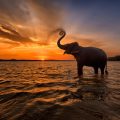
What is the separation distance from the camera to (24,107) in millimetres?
4949

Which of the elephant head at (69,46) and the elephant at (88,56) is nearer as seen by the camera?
the elephant at (88,56)

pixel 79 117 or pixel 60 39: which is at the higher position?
pixel 60 39

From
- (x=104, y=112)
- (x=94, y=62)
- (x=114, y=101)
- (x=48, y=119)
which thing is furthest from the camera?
(x=94, y=62)

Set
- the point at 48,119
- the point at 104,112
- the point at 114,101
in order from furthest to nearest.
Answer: the point at 114,101 < the point at 104,112 < the point at 48,119

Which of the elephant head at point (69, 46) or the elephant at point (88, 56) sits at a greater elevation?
the elephant head at point (69, 46)

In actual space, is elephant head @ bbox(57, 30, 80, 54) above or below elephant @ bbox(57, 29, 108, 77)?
above

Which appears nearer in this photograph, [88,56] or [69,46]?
[88,56]

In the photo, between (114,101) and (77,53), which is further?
(77,53)

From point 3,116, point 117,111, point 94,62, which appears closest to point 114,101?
point 117,111

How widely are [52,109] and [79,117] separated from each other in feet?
2.97

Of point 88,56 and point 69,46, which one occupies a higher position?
point 69,46

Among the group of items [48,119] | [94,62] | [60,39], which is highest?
[60,39]

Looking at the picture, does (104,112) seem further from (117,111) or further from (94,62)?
(94,62)

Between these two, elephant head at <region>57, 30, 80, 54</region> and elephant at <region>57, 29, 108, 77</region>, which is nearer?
elephant at <region>57, 29, 108, 77</region>
